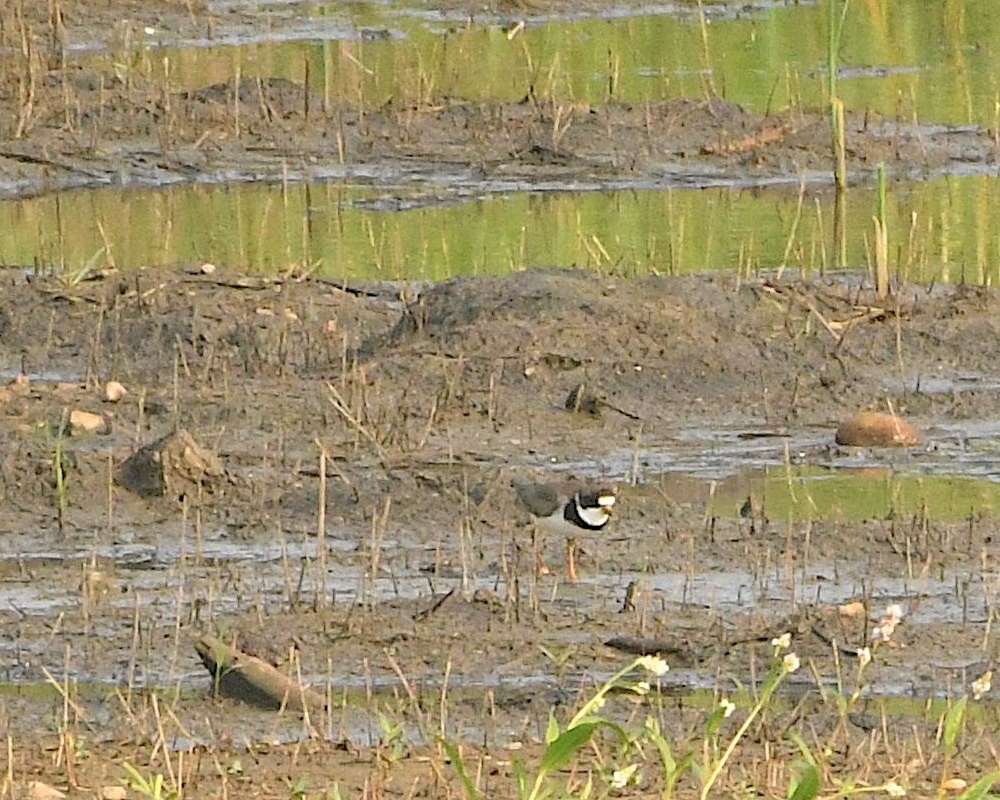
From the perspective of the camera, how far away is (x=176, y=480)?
294 inches

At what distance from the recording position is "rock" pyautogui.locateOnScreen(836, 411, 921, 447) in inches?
317

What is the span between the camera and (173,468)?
293 inches

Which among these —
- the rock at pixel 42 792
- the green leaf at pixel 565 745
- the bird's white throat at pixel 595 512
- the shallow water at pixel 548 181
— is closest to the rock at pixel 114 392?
the shallow water at pixel 548 181

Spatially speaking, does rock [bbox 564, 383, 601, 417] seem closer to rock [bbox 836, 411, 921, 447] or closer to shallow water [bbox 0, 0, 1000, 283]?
rock [bbox 836, 411, 921, 447]

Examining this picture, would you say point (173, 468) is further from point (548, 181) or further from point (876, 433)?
point (548, 181)

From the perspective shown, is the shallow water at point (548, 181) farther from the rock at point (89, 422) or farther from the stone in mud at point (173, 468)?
the stone in mud at point (173, 468)

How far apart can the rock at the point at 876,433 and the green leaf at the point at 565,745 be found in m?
3.81

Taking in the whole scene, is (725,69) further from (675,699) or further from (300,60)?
(675,699)

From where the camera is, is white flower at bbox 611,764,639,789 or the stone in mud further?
the stone in mud

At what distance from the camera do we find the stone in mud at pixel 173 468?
744cm

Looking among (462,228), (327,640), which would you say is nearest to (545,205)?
(462,228)

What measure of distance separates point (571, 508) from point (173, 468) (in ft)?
3.81

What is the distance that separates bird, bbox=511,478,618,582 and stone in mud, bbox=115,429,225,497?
952mm

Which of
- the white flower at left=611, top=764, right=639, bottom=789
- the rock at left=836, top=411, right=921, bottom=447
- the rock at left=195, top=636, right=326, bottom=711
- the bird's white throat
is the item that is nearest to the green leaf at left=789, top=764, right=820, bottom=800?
the white flower at left=611, top=764, right=639, bottom=789
